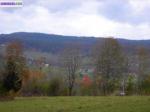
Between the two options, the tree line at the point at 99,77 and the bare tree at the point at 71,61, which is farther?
the bare tree at the point at 71,61

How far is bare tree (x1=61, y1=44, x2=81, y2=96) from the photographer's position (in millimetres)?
71812

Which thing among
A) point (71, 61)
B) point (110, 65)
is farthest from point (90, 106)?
point (71, 61)

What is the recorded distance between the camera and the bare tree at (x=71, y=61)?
7181 cm

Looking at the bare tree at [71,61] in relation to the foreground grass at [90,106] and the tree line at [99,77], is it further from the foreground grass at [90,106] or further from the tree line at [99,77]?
the foreground grass at [90,106]

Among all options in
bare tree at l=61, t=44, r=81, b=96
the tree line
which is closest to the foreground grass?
the tree line

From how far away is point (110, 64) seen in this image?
6681cm

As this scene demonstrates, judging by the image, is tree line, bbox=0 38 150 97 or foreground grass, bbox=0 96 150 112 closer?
foreground grass, bbox=0 96 150 112

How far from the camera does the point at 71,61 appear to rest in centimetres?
7594

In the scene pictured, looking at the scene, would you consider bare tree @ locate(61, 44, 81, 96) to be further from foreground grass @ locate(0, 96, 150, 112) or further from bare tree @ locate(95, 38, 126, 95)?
foreground grass @ locate(0, 96, 150, 112)

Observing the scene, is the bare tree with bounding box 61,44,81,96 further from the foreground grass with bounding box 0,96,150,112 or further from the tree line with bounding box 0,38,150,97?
the foreground grass with bounding box 0,96,150,112

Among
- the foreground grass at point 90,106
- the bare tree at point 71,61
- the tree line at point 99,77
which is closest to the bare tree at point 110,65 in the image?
the tree line at point 99,77

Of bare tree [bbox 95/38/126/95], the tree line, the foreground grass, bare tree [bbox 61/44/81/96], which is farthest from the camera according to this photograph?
bare tree [bbox 61/44/81/96]

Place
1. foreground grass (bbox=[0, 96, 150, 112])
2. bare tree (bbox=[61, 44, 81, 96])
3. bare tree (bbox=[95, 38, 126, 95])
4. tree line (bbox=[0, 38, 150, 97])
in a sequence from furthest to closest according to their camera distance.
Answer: bare tree (bbox=[61, 44, 81, 96]) < bare tree (bbox=[95, 38, 126, 95]) < tree line (bbox=[0, 38, 150, 97]) < foreground grass (bbox=[0, 96, 150, 112])

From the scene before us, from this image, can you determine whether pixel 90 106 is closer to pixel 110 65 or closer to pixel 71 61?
pixel 110 65
